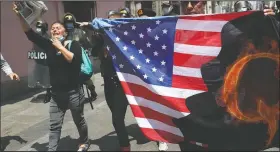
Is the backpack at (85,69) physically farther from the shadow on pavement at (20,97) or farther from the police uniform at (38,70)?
the shadow on pavement at (20,97)

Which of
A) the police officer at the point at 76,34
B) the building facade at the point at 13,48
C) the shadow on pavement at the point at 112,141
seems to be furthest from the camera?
the building facade at the point at 13,48

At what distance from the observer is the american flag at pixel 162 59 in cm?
396

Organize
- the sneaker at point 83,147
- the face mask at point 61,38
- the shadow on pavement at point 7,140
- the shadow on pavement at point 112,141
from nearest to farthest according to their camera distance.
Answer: the face mask at point 61,38
the sneaker at point 83,147
the shadow on pavement at point 112,141
the shadow on pavement at point 7,140

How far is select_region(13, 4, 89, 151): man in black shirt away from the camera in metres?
4.39

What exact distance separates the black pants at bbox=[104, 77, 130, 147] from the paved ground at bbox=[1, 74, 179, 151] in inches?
19.8

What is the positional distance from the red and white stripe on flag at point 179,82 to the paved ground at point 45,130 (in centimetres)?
111

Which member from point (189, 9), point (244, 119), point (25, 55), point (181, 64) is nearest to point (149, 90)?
point (181, 64)

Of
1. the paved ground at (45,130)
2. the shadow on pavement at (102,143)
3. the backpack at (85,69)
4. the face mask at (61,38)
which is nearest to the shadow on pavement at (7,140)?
the paved ground at (45,130)

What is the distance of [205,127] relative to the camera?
4082 mm

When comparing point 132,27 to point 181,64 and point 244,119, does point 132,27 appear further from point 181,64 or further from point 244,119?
point 244,119

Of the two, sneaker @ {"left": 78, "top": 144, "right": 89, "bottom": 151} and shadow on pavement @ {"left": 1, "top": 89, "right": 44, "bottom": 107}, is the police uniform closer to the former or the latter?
shadow on pavement @ {"left": 1, "top": 89, "right": 44, "bottom": 107}

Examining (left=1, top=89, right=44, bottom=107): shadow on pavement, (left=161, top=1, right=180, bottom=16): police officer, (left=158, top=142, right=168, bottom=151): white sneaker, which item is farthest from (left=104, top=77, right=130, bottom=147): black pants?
(left=1, top=89, right=44, bottom=107): shadow on pavement

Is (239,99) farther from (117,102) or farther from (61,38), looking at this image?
(61,38)

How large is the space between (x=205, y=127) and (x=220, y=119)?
179 millimetres
